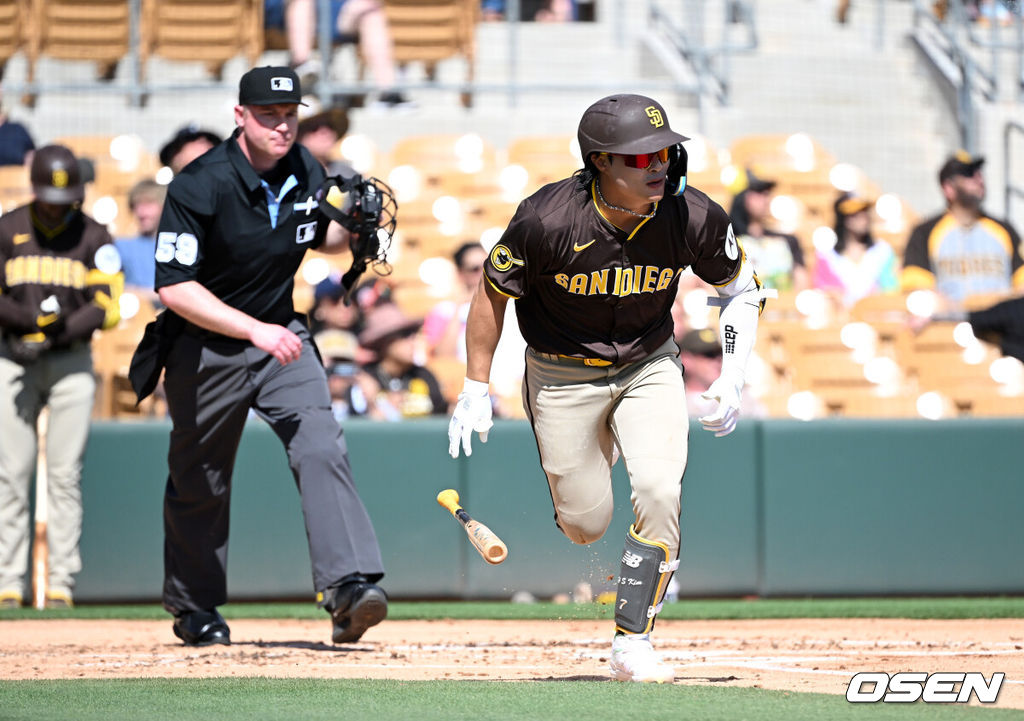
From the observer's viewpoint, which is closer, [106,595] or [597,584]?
[597,584]

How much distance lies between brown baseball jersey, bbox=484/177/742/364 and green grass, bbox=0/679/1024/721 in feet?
4.29

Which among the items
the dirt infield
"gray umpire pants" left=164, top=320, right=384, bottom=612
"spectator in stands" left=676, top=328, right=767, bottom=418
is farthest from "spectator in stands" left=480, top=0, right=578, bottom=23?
"gray umpire pants" left=164, top=320, right=384, bottom=612

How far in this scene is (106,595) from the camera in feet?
30.0

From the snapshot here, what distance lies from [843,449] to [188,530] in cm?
442

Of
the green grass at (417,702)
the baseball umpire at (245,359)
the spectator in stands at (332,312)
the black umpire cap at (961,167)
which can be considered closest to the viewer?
the green grass at (417,702)

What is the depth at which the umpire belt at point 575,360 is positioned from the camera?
225 inches

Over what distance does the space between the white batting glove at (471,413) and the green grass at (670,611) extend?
8.63 feet

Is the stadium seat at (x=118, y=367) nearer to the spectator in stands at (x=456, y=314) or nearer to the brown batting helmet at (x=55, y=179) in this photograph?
the brown batting helmet at (x=55, y=179)

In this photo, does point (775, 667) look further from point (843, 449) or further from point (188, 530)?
point (843, 449)

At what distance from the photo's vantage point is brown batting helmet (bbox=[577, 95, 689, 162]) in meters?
5.30

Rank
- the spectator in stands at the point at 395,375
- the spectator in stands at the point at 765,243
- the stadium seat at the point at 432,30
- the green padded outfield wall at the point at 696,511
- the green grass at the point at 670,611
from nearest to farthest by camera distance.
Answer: the green grass at the point at 670,611, the green padded outfield wall at the point at 696,511, the spectator in stands at the point at 395,375, the spectator in stands at the point at 765,243, the stadium seat at the point at 432,30

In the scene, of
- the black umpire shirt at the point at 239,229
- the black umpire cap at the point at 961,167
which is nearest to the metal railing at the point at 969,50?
the black umpire cap at the point at 961,167

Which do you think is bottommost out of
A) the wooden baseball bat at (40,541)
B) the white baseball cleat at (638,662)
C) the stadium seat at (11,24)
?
the wooden baseball bat at (40,541)

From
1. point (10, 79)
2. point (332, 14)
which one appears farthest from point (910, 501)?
point (10, 79)
